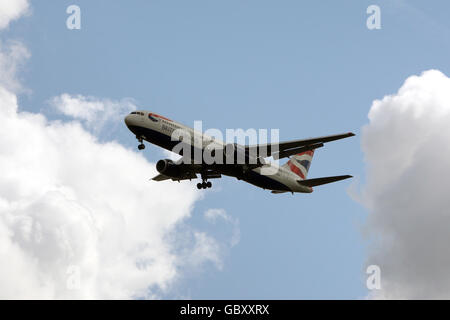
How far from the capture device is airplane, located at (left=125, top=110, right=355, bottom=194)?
6184 cm

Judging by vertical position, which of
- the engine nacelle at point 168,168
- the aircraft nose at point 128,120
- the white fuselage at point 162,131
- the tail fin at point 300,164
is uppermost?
the tail fin at point 300,164

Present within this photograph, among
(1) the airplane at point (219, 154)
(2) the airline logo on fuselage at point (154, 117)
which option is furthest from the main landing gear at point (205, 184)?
(2) the airline logo on fuselage at point (154, 117)

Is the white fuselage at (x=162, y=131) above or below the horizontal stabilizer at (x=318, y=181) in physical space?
above

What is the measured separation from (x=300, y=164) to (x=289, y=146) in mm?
17620

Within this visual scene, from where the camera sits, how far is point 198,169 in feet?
221

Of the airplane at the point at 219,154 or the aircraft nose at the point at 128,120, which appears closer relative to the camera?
the airplane at the point at 219,154

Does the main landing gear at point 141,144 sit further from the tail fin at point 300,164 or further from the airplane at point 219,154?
the tail fin at point 300,164

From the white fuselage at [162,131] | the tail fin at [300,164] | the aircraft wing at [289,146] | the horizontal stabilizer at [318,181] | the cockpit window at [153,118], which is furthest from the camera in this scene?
the tail fin at [300,164]

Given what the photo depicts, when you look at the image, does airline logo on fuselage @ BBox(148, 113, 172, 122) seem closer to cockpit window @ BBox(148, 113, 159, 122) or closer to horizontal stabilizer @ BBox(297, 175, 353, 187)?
cockpit window @ BBox(148, 113, 159, 122)

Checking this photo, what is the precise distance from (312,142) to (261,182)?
955 centimetres

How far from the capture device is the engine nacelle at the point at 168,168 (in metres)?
67.6

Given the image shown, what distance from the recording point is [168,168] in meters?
67.7
